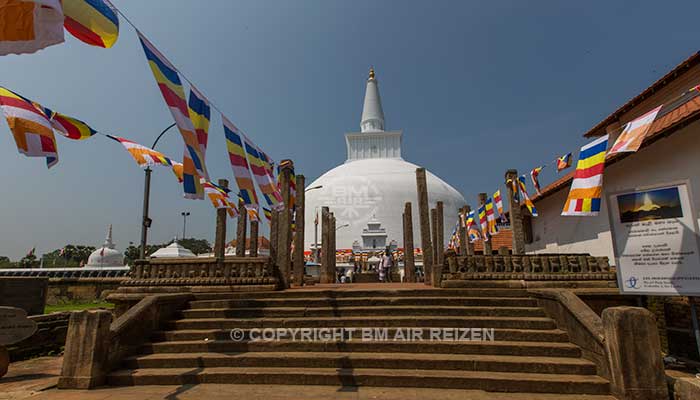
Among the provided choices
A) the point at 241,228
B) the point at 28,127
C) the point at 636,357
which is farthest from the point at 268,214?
the point at 636,357

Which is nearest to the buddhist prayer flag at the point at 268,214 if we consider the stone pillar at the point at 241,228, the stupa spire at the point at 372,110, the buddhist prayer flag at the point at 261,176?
the stone pillar at the point at 241,228

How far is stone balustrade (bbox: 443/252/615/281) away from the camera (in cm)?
790

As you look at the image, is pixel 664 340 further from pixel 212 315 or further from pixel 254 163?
pixel 254 163

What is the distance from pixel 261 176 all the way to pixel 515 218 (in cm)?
889

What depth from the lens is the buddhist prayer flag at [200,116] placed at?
726 cm

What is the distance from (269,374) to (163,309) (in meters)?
2.97

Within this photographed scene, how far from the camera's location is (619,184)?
10.8 metres

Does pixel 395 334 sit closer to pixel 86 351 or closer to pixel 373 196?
Answer: pixel 86 351

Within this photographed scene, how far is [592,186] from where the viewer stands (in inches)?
294

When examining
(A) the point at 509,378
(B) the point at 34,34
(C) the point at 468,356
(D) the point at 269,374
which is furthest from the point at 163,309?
(A) the point at 509,378

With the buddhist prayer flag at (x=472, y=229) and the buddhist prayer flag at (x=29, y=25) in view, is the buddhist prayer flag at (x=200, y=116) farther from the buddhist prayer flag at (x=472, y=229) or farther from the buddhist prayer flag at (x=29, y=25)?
the buddhist prayer flag at (x=472, y=229)

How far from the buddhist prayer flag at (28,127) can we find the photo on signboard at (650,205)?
1053 cm

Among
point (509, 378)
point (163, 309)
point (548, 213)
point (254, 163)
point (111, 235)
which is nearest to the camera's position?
point (509, 378)

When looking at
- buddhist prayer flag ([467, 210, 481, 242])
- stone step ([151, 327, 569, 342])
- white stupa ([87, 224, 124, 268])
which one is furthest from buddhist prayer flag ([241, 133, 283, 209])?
white stupa ([87, 224, 124, 268])
